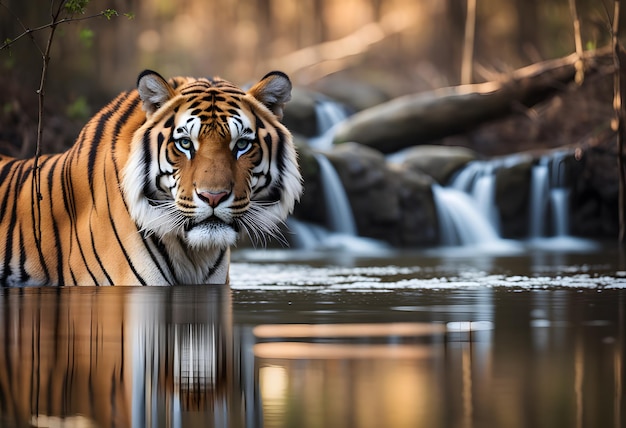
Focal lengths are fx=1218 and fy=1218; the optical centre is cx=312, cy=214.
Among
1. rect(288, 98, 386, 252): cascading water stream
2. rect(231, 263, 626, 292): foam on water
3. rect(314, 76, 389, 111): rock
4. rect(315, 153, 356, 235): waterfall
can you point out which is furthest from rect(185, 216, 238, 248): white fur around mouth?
rect(314, 76, 389, 111): rock

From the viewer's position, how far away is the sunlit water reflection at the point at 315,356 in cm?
290

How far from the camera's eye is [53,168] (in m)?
6.71

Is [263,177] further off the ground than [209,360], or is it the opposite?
[263,177]

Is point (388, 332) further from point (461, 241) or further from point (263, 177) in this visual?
point (461, 241)

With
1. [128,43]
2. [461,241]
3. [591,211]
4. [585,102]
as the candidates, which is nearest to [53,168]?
[461,241]

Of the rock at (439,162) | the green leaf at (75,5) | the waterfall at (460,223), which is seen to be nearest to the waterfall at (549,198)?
the waterfall at (460,223)

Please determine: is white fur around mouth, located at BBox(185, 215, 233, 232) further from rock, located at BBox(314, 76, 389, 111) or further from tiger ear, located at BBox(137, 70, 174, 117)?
rock, located at BBox(314, 76, 389, 111)

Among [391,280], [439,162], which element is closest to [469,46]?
[439,162]

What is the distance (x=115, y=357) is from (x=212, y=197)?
2.07 m

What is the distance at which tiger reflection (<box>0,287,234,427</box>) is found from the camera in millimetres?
2930

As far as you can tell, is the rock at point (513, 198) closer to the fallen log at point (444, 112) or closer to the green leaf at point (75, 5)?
the fallen log at point (444, 112)

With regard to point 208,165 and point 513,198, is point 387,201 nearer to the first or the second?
point 513,198

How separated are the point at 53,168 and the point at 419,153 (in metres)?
11.5

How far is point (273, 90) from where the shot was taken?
A: 6.46m
